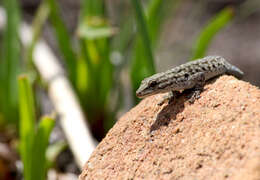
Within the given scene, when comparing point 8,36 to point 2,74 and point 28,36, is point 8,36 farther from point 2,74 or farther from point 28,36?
point 28,36

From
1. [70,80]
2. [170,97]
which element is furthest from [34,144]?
[70,80]

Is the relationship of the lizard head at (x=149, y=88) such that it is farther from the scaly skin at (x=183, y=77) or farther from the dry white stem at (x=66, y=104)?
the dry white stem at (x=66, y=104)

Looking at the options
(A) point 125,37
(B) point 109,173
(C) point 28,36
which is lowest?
(B) point 109,173

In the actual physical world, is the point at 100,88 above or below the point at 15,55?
below

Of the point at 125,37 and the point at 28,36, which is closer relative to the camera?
the point at 125,37

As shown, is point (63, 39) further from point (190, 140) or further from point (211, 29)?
point (190, 140)

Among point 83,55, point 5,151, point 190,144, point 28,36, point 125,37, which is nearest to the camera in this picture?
point 190,144

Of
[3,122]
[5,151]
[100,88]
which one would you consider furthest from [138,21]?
[3,122]
